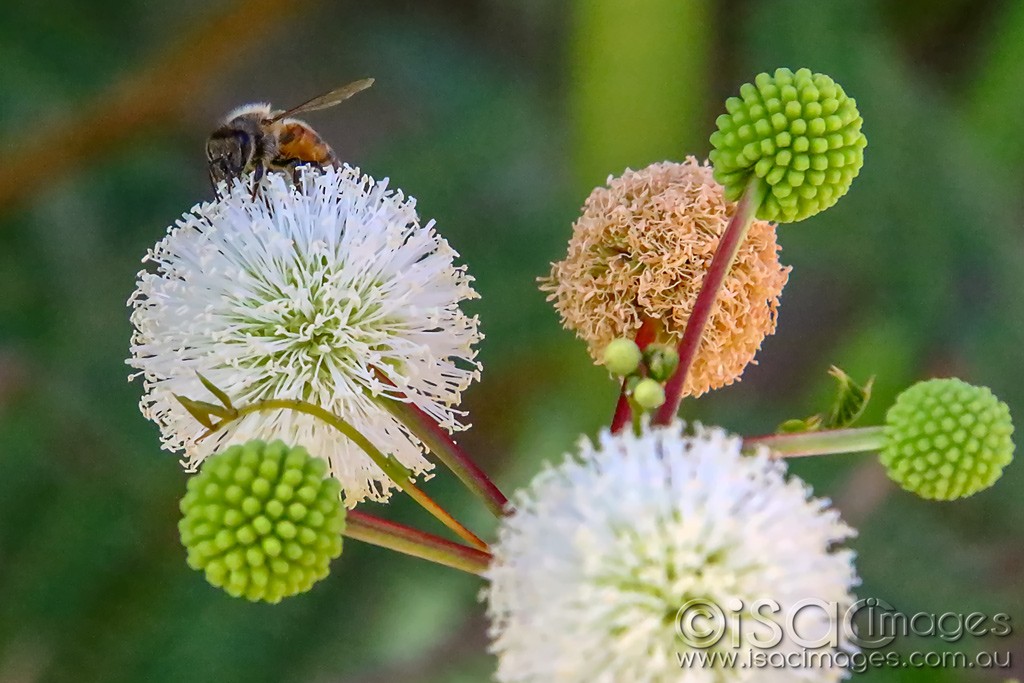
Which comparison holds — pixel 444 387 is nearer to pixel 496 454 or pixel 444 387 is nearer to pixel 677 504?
pixel 677 504

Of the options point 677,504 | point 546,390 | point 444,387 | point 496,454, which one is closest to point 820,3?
point 546,390

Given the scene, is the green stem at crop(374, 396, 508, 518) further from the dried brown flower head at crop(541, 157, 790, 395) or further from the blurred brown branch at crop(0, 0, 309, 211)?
the blurred brown branch at crop(0, 0, 309, 211)

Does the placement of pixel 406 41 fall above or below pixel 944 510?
above

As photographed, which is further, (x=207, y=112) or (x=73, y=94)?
(x=207, y=112)

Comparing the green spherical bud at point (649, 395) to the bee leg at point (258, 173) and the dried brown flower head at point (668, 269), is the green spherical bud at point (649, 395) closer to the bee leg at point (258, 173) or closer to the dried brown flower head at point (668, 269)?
the dried brown flower head at point (668, 269)

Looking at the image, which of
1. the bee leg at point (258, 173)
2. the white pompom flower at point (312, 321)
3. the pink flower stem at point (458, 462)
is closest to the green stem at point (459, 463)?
the pink flower stem at point (458, 462)
